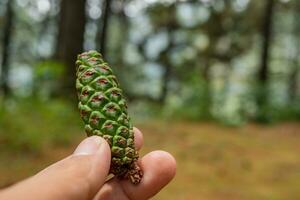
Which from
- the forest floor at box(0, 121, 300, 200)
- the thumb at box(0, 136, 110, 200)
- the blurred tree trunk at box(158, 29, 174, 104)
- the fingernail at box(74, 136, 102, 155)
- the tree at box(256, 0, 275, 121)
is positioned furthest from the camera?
the blurred tree trunk at box(158, 29, 174, 104)

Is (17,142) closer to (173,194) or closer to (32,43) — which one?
(173,194)

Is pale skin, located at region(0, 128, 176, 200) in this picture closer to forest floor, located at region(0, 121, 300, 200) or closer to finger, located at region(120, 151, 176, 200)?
finger, located at region(120, 151, 176, 200)

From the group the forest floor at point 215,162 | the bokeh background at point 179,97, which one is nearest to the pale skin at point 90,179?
the bokeh background at point 179,97

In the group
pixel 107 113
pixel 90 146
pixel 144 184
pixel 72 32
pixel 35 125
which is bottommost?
pixel 35 125

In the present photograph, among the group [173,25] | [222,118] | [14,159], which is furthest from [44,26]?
[14,159]

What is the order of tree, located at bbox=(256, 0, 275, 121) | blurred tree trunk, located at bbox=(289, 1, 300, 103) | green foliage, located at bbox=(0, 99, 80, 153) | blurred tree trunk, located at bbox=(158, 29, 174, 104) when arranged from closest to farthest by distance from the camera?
green foliage, located at bbox=(0, 99, 80, 153) → tree, located at bbox=(256, 0, 275, 121) → blurred tree trunk, located at bbox=(158, 29, 174, 104) → blurred tree trunk, located at bbox=(289, 1, 300, 103)

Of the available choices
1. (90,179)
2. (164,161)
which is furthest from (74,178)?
(164,161)

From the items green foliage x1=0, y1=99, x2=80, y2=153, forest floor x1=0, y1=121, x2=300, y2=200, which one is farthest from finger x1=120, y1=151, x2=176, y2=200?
green foliage x1=0, y1=99, x2=80, y2=153

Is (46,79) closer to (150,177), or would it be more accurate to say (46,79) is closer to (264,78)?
(150,177)
